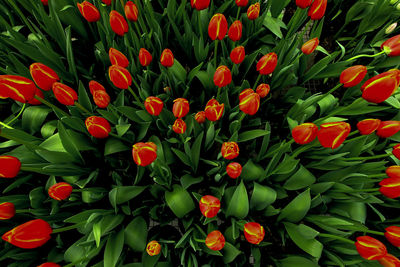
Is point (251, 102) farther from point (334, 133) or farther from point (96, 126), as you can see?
point (96, 126)

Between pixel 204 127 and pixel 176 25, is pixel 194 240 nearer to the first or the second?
pixel 204 127

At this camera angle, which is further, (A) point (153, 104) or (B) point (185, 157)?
(B) point (185, 157)

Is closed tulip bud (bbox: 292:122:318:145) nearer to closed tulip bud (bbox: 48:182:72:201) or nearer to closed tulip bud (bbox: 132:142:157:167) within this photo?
closed tulip bud (bbox: 132:142:157:167)

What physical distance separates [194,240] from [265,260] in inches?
8.8

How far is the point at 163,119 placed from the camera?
0.66 metres

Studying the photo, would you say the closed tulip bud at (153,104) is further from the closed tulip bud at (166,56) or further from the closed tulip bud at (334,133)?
the closed tulip bud at (334,133)

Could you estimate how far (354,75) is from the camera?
0.53m

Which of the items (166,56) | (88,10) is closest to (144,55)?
(166,56)

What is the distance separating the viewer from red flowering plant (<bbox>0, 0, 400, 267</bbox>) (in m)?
0.49

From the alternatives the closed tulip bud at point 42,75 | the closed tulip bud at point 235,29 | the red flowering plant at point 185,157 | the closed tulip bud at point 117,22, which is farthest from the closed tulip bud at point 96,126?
the closed tulip bud at point 235,29

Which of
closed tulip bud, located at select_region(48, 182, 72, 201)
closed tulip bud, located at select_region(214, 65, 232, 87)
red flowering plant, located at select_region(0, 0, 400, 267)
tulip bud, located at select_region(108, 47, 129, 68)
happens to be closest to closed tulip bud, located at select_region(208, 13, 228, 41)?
red flowering plant, located at select_region(0, 0, 400, 267)

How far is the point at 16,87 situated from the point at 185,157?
37cm

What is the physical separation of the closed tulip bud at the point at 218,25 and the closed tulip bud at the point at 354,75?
283mm

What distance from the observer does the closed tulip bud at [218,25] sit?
546 mm
